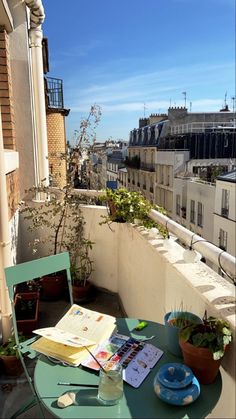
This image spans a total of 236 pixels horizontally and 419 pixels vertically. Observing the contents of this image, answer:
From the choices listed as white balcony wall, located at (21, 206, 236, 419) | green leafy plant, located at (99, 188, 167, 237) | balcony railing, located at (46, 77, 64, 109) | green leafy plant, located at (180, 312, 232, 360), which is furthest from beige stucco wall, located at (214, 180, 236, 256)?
green leafy plant, located at (180, 312, 232, 360)

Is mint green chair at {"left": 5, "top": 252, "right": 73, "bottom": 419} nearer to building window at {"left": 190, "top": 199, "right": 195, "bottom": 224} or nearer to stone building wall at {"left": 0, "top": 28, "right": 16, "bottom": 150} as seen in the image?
stone building wall at {"left": 0, "top": 28, "right": 16, "bottom": 150}

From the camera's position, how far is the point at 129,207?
2.76 m

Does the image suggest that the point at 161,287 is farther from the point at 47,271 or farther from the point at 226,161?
the point at 226,161

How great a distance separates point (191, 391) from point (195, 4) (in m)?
4.92

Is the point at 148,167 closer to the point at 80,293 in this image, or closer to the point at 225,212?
the point at 225,212

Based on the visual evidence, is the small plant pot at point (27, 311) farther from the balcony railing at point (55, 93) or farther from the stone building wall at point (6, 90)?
the balcony railing at point (55, 93)

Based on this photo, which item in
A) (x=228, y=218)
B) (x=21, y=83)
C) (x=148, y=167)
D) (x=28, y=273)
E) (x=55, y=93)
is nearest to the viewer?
(x=28, y=273)

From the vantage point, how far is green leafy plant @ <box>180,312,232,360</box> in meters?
1.18

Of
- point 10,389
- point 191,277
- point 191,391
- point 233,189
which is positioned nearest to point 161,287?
point 191,277

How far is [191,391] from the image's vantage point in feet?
3.68

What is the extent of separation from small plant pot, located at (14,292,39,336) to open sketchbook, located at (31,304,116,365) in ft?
3.86

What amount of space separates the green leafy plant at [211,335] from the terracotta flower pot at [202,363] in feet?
0.06

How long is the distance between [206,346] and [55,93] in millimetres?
8447

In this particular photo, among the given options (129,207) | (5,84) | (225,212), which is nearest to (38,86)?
(5,84)
